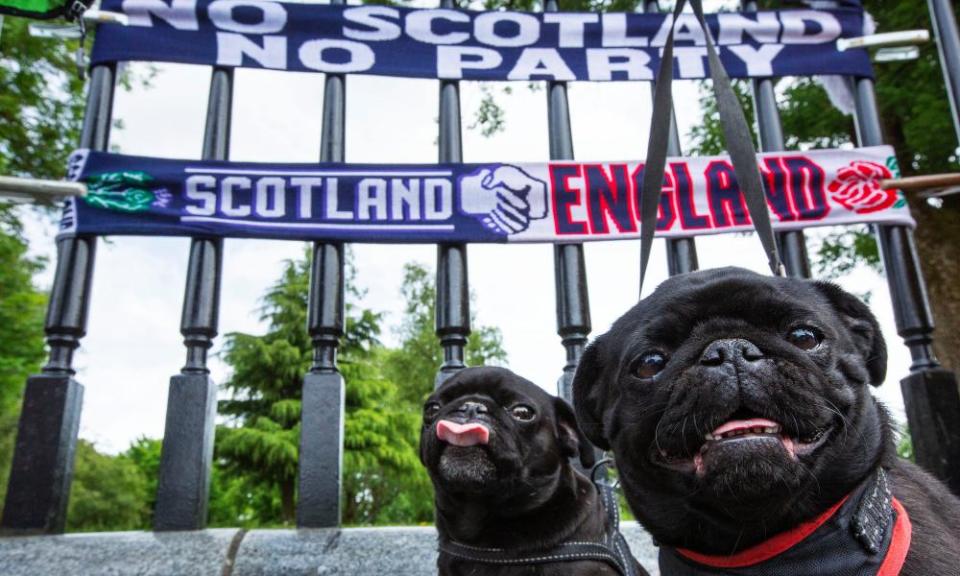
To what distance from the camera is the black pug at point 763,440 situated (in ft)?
4.60

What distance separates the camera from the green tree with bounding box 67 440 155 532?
2720 centimetres

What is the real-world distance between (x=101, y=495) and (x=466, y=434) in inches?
1180

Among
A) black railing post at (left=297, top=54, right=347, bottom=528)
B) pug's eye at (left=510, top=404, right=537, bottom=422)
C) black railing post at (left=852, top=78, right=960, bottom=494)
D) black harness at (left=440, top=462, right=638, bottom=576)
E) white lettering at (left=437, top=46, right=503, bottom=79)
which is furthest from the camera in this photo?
white lettering at (left=437, top=46, right=503, bottom=79)

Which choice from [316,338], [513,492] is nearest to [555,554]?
[513,492]

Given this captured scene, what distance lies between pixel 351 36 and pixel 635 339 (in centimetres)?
348

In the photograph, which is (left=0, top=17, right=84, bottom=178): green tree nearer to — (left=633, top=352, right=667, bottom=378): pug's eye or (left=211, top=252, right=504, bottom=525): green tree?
(left=211, top=252, right=504, bottom=525): green tree

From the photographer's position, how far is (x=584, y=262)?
407 centimetres

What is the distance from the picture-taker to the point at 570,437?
3061 mm

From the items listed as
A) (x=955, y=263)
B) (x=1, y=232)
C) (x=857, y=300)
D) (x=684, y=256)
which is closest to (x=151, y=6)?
(x=684, y=256)

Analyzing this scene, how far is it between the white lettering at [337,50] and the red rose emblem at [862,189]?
9.72 ft

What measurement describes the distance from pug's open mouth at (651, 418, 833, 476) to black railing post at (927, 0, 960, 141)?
131 inches

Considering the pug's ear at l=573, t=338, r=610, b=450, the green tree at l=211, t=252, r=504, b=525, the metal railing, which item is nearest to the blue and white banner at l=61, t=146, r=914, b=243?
the metal railing

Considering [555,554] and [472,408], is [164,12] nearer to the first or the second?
[472,408]

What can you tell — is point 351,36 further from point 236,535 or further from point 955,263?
point 955,263
